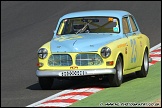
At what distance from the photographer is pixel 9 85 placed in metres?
14.1

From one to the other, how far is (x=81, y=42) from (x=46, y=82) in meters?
1.03

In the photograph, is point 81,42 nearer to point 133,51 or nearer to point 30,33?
point 133,51

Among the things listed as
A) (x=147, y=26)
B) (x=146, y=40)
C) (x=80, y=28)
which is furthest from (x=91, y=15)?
(x=147, y=26)

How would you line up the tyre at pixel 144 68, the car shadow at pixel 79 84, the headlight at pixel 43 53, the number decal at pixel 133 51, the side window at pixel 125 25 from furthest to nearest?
the tyre at pixel 144 68, the side window at pixel 125 25, the number decal at pixel 133 51, the car shadow at pixel 79 84, the headlight at pixel 43 53

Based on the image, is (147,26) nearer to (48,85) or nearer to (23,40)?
(23,40)

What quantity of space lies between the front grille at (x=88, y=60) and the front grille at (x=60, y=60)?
0.55 feet

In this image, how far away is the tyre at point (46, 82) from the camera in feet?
42.9

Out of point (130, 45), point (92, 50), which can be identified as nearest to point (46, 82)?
point (92, 50)

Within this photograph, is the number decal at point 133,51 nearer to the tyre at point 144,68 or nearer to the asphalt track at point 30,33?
the tyre at point 144,68

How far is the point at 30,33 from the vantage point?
24031 mm

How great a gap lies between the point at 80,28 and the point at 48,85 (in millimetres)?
1577

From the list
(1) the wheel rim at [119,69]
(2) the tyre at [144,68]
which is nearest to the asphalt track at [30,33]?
(1) the wheel rim at [119,69]

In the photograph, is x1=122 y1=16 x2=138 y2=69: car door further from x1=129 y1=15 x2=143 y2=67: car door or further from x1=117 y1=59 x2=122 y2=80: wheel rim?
x1=117 y1=59 x2=122 y2=80: wheel rim

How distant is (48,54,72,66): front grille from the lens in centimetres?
1280
